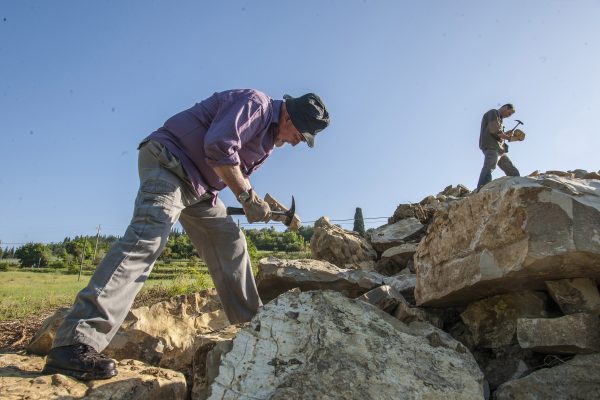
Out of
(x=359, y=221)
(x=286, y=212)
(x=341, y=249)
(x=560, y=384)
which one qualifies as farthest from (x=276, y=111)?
(x=359, y=221)

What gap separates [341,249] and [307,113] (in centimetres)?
296

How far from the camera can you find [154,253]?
84.4 inches

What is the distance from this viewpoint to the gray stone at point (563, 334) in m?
1.88

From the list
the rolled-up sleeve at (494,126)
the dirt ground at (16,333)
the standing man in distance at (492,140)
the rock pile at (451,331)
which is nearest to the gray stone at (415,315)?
the rock pile at (451,331)

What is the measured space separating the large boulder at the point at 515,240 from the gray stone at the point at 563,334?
0.71 ft

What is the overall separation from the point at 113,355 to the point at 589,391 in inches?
99.0

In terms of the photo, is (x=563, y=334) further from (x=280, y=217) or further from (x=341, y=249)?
(x=341, y=249)

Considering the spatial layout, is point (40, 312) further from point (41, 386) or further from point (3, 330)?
point (41, 386)

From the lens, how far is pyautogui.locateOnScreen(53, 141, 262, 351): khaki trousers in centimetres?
190

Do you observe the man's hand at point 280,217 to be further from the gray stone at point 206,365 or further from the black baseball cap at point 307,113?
the gray stone at point 206,365

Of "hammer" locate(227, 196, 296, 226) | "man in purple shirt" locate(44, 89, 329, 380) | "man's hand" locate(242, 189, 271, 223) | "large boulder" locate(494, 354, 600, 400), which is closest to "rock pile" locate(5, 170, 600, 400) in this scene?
"large boulder" locate(494, 354, 600, 400)

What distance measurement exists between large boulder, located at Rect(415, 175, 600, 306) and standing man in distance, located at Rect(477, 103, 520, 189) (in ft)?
16.4

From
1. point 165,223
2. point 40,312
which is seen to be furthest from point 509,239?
point 40,312

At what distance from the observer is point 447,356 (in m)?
1.89
